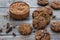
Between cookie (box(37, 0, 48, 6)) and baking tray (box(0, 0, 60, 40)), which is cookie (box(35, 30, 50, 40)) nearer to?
baking tray (box(0, 0, 60, 40))

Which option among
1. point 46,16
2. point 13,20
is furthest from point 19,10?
point 46,16

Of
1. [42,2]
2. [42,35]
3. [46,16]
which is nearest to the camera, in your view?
[42,35]

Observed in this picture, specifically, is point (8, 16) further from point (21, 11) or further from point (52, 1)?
point (52, 1)

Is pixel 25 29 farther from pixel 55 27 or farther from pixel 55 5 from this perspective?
pixel 55 5

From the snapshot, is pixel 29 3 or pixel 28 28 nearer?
pixel 28 28

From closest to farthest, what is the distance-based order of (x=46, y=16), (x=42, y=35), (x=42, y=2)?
(x=42, y=35) < (x=46, y=16) < (x=42, y=2)

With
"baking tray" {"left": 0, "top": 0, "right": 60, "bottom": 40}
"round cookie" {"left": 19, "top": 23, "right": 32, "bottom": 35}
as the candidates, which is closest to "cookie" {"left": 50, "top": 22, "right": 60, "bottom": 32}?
"baking tray" {"left": 0, "top": 0, "right": 60, "bottom": 40}

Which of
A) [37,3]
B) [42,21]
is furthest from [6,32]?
[37,3]
